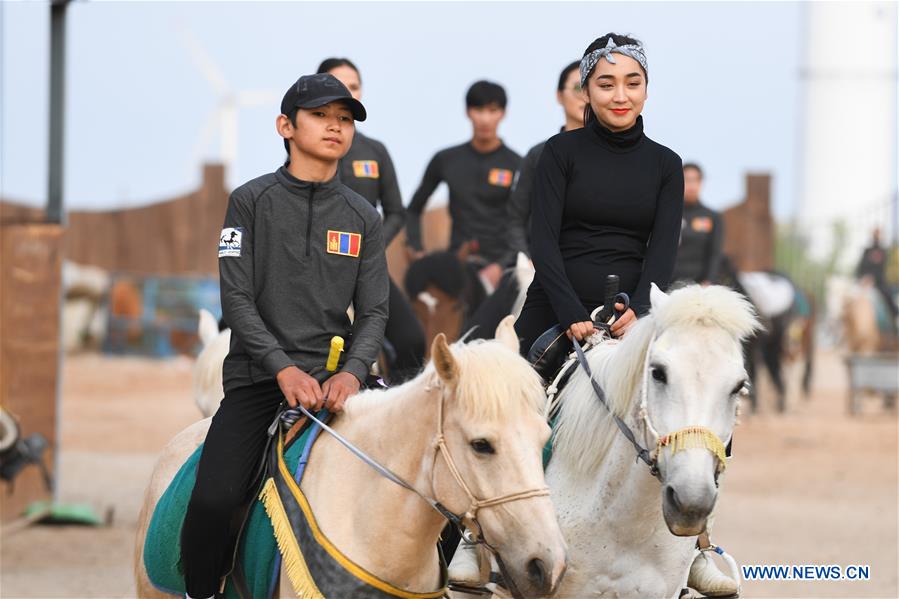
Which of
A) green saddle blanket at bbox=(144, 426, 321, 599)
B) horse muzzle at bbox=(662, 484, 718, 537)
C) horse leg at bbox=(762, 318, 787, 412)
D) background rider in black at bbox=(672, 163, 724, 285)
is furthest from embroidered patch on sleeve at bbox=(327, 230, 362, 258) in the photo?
horse leg at bbox=(762, 318, 787, 412)

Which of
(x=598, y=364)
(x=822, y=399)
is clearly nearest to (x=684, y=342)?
(x=598, y=364)

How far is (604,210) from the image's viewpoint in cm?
545

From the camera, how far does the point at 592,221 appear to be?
217 inches

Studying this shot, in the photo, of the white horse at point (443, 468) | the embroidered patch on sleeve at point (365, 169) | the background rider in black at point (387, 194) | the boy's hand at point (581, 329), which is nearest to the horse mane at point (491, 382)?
the white horse at point (443, 468)

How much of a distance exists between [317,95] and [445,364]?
1.17 metres

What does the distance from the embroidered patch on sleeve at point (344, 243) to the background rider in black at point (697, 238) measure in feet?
25.4

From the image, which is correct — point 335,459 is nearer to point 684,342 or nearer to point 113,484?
point 684,342

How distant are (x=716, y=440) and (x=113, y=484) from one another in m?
9.86

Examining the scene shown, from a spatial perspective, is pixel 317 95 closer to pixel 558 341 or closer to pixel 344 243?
pixel 344 243

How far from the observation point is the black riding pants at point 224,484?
4262mm

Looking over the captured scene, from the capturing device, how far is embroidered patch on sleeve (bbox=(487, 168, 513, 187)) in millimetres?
9156

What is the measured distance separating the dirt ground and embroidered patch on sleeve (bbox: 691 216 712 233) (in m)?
2.61

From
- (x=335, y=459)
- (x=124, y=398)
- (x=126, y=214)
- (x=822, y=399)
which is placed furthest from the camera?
(x=126, y=214)

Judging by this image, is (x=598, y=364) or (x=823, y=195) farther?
(x=823, y=195)
